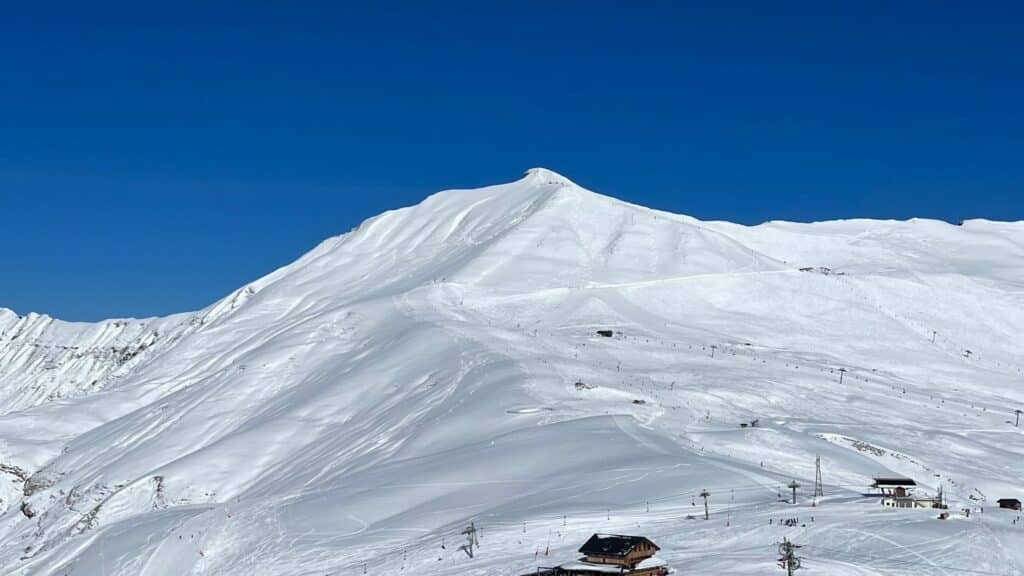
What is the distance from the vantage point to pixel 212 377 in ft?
349

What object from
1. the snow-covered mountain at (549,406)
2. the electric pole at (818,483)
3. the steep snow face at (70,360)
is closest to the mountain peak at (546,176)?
the snow-covered mountain at (549,406)

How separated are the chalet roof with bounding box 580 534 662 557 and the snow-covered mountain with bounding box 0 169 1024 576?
1724mm

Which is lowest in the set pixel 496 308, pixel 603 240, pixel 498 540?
pixel 498 540

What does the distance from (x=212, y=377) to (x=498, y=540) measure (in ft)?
221

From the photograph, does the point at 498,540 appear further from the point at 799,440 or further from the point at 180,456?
the point at 180,456

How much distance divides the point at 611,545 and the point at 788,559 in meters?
6.19

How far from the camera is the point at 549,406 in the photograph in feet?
217

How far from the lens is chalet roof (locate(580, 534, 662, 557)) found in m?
38.3

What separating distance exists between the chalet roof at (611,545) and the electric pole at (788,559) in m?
4.21

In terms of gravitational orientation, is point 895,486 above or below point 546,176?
below

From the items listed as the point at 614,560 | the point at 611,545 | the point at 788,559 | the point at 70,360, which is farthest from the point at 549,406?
the point at 70,360

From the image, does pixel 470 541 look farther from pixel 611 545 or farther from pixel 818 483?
pixel 818 483

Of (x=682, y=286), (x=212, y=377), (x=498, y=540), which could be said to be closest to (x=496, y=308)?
(x=682, y=286)

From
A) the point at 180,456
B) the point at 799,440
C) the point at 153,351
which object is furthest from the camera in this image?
the point at 153,351
